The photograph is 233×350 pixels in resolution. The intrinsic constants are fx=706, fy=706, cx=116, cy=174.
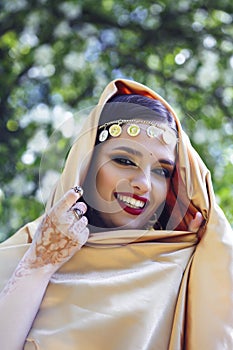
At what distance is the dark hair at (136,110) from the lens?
1.23 meters

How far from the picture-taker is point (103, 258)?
1.17 m

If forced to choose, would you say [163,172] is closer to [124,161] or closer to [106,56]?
[124,161]

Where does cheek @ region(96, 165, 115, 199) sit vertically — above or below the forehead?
below

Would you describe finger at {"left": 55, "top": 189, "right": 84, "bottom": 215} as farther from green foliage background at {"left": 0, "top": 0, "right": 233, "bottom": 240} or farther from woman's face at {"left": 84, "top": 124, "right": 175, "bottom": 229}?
green foliage background at {"left": 0, "top": 0, "right": 233, "bottom": 240}

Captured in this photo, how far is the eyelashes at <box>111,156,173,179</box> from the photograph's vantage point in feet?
3.81

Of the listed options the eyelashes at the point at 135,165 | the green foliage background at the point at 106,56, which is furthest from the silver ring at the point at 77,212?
the green foliage background at the point at 106,56

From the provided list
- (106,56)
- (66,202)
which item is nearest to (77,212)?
(66,202)

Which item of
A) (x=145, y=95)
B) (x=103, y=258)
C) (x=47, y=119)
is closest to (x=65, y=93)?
(x=47, y=119)

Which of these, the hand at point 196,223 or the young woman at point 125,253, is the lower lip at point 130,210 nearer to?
the young woman at point 125,253

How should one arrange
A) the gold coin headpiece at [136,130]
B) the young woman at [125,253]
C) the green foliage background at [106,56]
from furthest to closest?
the green foliage background at [106,56] < the gold coin headpiece at [136,130] < the young woman at [125,253]

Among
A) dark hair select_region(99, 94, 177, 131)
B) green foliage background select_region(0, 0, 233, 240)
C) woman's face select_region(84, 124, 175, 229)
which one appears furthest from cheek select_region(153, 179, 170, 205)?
green foliage background select_region(0, 0, 233, 240)

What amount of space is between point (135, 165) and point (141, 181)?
35mm

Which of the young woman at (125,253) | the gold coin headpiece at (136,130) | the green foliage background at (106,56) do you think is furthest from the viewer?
the green foliage background at (106,56)

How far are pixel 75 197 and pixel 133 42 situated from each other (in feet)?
7.43
